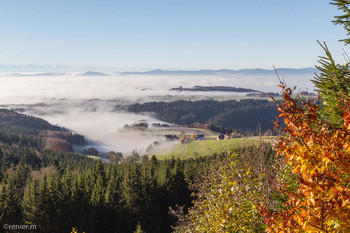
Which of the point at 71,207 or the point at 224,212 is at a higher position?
the point at 224,212

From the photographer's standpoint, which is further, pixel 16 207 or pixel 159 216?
pixel 159 216

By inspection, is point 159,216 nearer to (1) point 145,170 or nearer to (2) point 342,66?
(1) point 145,170

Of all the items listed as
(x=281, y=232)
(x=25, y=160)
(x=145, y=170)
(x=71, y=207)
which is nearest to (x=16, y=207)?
(x=71, y=207)

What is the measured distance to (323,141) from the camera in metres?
4.68

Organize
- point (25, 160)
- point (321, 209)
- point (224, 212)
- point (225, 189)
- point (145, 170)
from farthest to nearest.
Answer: point (25, 160) < point (145, 170) < point (225, 189) < point (224, 212) < point (321, 209)

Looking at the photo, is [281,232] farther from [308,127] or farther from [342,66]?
[342,66]

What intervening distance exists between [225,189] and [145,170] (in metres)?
39.8

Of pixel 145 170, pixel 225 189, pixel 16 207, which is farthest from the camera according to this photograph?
pixel 145 170

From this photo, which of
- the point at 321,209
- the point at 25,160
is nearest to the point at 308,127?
→ the point at 321,209

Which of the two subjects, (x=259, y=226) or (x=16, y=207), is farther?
(x=16, y=207)

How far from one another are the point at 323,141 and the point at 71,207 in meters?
39.5

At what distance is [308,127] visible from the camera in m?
4.99

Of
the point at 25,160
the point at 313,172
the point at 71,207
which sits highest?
the point at 313,172

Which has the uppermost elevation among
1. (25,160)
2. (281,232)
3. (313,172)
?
(313,172)
